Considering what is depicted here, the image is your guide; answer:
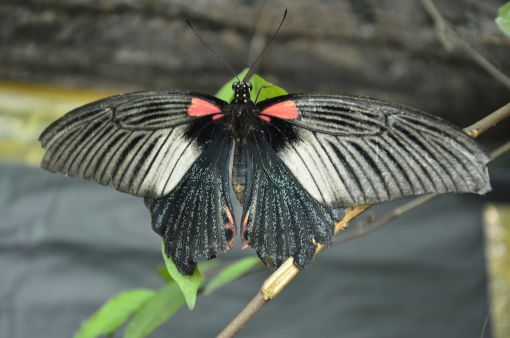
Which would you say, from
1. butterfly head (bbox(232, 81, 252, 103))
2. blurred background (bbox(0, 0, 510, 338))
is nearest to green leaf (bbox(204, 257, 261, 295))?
butterfly head (bbox(232, 81, 252, 103))

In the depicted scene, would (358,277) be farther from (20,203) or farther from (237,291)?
(20,203)

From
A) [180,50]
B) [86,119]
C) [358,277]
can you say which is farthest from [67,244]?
[86,119]

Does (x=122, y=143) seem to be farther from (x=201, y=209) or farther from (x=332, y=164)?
(x=332, y=164)

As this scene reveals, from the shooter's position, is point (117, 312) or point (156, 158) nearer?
point (156, 158)

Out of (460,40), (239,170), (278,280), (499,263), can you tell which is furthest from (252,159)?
(499,263)

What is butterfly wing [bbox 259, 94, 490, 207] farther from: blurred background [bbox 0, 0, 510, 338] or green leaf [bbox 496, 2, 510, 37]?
blurred background [bbox 0, 0, 510, 338]
